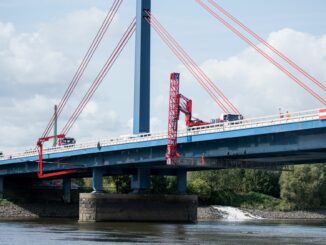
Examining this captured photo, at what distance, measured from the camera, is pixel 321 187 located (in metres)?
159

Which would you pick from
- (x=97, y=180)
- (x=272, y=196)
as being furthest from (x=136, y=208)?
(x=272, y=196)

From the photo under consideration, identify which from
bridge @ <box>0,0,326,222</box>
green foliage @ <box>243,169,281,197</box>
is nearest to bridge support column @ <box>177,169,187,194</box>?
bridge @ <box>0,0,326,222</box>

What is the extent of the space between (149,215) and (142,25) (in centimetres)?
2578

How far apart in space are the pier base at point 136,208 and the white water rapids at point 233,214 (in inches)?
1055

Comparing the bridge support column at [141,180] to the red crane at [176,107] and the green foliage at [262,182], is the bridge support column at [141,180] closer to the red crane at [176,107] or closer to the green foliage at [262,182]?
the red crane at [176,107]

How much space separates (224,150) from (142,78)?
79.8ft

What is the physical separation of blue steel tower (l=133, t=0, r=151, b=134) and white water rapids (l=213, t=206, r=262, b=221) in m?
38.9

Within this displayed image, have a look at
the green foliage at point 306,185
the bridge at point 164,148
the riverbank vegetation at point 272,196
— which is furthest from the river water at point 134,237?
the green foliage at point 306,185

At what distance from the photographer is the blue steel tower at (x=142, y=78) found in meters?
111

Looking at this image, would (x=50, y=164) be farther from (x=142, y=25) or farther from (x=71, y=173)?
(x=142, y=25)

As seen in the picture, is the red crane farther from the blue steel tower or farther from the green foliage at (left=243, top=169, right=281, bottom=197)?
the green foliage at (left=243, top=169, right=281, bottom=197)

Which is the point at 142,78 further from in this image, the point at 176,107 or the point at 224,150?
the point at 224,150

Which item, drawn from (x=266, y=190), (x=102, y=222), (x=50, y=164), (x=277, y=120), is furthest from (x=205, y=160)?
(x=266, y=190)

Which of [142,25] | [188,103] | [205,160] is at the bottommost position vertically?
[205,160]
